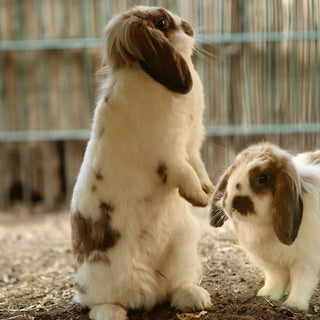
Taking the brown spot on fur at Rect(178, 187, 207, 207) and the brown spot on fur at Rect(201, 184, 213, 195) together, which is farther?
the brown spot on fur at Rect(201, 184, 213, 195)

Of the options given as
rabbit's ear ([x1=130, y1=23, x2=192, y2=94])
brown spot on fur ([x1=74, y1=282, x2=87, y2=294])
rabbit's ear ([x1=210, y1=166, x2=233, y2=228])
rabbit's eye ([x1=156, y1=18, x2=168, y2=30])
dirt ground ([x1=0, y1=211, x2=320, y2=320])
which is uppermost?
rabbit's eye ([x1=156, y1=18, x2=168, y2=30])

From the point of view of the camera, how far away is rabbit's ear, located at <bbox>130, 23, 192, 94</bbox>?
275 cm

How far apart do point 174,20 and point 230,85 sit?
3437mm

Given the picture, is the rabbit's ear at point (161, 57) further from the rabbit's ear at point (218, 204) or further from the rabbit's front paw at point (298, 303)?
the rabbit's front paw at point (298, 303)

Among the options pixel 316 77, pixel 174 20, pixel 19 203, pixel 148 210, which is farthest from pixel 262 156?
pixel 19 203

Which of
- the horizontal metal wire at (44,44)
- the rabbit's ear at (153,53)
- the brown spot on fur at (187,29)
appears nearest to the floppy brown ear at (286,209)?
the rabbit's ear at (153,53)

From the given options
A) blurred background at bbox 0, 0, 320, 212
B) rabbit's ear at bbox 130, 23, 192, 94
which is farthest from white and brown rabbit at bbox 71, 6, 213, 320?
blurred background at bbox 0, 0, 320, 212

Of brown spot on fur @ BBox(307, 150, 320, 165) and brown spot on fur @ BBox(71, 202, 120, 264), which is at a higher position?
brown spot on fur @ BBox(307, 150, 320, 165)

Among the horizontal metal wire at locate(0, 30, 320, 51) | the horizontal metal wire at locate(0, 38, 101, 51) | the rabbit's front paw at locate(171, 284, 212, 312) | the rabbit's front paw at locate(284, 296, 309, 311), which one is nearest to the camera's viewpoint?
the rabbit's front paw at locate(284, 296, 309, 311)

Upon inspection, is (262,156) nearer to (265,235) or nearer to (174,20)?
(265,235)

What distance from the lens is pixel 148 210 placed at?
290 centimetres

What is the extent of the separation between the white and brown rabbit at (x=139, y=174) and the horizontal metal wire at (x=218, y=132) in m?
2.70

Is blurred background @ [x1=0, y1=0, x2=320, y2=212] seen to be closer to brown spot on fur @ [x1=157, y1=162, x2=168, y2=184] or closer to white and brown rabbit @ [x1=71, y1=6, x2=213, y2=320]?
white and brown rabbit @ [x1=71, y1=6, x2=213, y2=320]

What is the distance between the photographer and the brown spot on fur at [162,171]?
280cm
